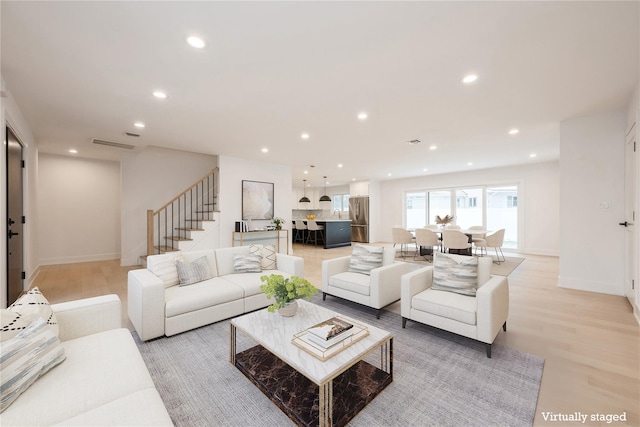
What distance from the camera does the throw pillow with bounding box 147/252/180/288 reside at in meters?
2.96

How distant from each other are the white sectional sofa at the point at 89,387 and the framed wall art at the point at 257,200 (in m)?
4.99

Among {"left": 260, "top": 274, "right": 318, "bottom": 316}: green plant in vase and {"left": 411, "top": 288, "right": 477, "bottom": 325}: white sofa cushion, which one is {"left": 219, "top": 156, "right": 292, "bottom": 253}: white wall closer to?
{"left": 260, "top": 274, "right": 318, "bottom": 316}: green plant in vase

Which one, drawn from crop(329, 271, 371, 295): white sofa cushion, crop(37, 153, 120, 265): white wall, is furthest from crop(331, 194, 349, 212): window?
crop(329, 271, 371, 295): white sofa cushion

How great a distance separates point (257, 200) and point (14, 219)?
418cm

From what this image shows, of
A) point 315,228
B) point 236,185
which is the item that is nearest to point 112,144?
point 236,185

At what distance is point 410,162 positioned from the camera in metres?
7.13

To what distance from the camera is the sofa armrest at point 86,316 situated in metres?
1.71

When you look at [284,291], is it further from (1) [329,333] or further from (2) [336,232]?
(2) [336,232]

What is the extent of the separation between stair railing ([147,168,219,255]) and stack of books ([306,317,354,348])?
5093mm

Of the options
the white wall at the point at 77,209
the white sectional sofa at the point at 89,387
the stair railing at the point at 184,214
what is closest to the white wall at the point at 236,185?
the stair railing at the point at 184,214

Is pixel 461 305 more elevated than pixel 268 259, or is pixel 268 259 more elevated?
pixel 268 259

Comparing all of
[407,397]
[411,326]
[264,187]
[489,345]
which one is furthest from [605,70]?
[264,187]

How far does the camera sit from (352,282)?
3.23 metres

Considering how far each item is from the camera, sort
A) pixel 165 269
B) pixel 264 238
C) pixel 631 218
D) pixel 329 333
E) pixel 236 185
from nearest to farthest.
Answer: pixel 329 333
pixel 165 269
pixel 631 218
pixel 236 185
pixel 264 238
